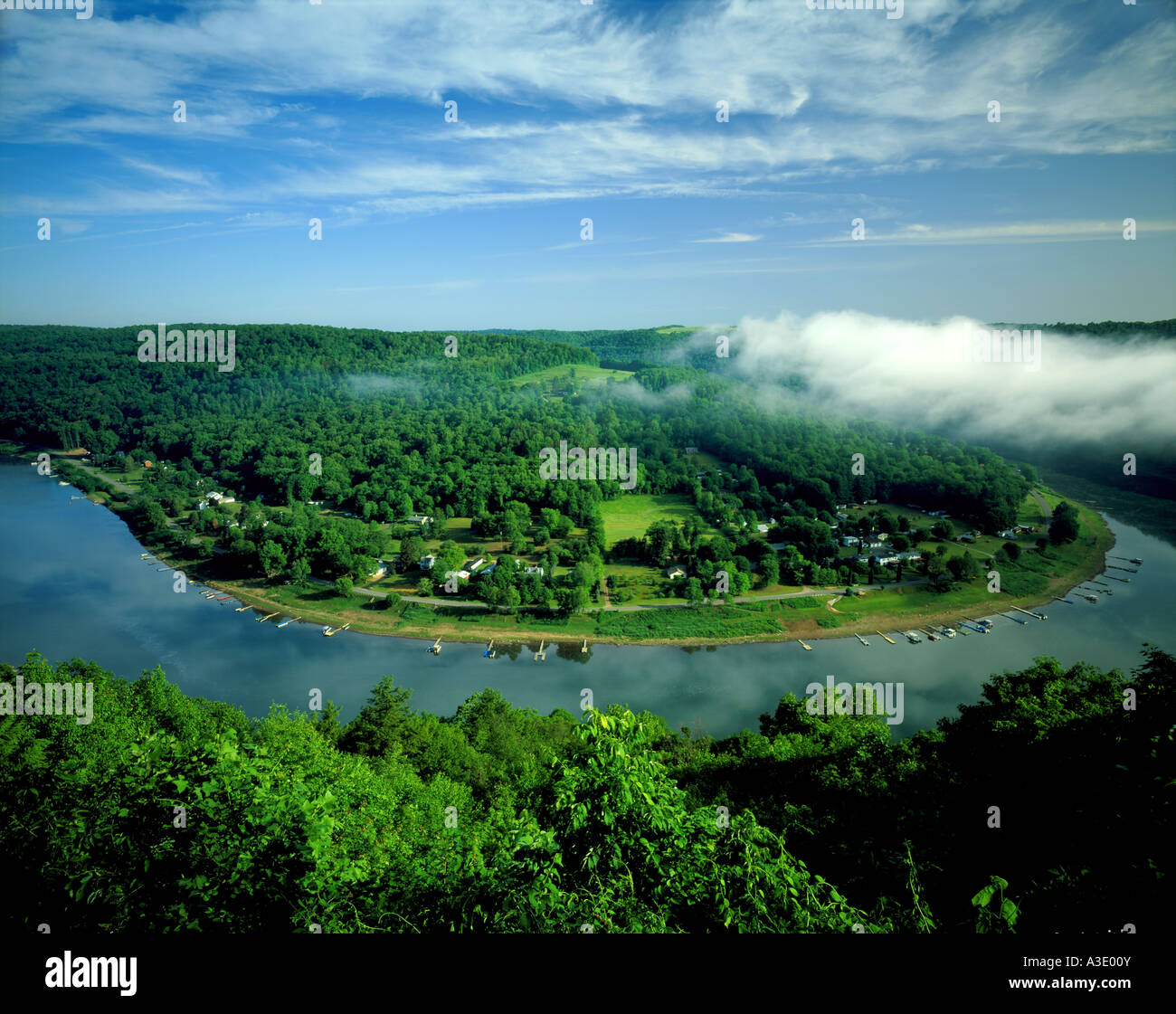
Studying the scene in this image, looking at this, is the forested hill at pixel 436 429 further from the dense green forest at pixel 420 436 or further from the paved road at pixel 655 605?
the paved road at pixel 655 605

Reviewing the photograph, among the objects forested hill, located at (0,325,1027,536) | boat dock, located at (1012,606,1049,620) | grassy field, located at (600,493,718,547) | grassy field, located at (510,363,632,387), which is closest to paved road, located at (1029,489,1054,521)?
→ forested hill, located at (0,325,1027,536)

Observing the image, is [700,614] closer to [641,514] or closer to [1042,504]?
[641,514]

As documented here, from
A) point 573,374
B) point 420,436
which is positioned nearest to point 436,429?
point 420,436

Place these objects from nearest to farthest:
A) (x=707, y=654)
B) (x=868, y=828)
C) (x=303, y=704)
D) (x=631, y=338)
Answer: (x=868, y=828) → (x=303, y=704) → (x=707, y=654) → (x=631, y=338)

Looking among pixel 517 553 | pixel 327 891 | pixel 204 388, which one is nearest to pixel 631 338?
pixel 204 388
